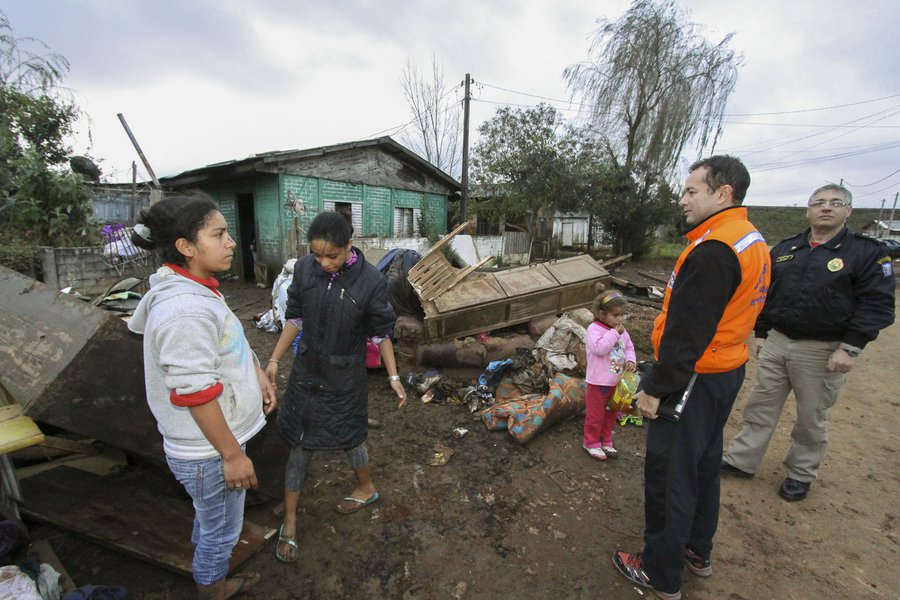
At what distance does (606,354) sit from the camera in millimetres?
2885

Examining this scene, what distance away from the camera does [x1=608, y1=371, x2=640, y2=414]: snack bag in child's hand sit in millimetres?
3037

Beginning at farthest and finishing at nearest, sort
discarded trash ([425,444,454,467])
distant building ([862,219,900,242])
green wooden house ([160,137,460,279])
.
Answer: distant building ([862,219,900,242]), green wooden house ([160,137,460,279]), discarded trash ([425,444,454,467])

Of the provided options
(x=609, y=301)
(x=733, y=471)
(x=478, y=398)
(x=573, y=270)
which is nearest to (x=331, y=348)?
(x=609, y=301)

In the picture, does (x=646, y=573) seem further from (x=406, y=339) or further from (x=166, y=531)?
(x=406, y=339)

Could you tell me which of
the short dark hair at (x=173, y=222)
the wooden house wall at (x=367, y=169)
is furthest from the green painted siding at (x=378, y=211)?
the short dark hair at (x=173, y=222)

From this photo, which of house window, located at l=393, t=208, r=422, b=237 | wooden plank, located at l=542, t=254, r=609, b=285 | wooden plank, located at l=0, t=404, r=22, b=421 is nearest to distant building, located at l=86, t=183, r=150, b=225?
house window, located at l=393, t=208, r=422, b=237

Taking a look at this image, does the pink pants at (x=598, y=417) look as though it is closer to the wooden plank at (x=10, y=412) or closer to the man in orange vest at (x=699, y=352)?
the man in orange vest at (x=699, y=352)

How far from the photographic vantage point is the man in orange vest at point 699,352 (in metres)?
1.56

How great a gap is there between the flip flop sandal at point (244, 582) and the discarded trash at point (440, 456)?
52.7 inches

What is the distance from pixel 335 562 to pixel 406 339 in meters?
2.82

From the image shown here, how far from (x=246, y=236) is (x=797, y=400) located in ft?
39.5

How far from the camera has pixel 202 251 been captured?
1.36 metres

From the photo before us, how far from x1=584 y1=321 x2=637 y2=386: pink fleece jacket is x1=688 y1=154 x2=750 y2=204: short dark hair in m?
1.40

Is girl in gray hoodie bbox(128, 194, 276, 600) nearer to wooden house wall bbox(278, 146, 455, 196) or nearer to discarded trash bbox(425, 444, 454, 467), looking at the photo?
discarded trash bbox(425, 444, 454, 467)
